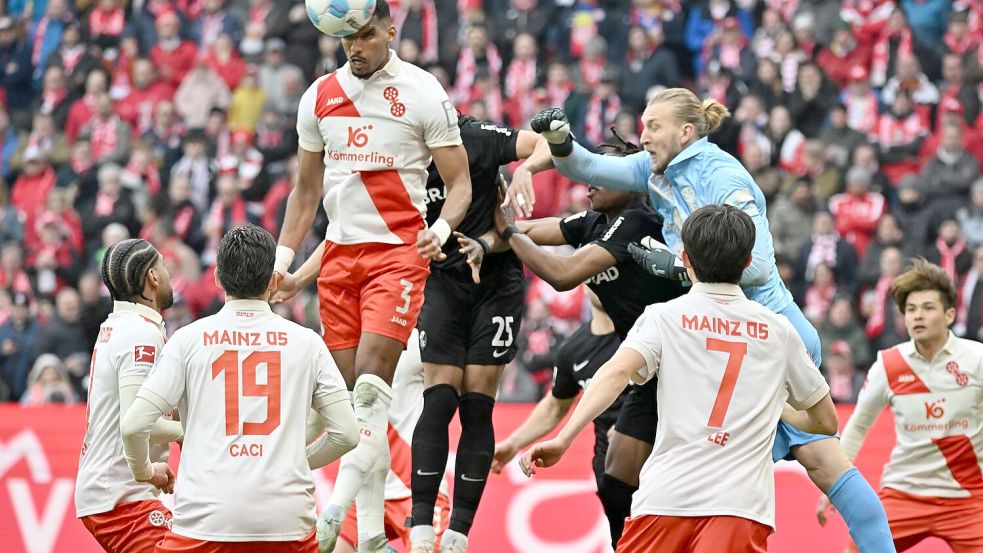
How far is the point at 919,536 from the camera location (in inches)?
338

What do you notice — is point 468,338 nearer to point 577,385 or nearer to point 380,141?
point 577,385

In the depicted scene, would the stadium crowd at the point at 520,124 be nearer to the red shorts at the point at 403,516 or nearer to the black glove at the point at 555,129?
the red shorts at the point at 403,516

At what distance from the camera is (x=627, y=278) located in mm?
8055

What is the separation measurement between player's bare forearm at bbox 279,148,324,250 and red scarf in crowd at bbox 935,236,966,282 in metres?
8.71

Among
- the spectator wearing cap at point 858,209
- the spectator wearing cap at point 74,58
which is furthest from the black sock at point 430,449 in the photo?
the spectator wearing cap at point 74,58

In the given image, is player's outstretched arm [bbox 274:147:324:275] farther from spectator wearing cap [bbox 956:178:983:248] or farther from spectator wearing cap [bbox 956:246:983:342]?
spectator wearing cap [bbox 956:178:983:248]

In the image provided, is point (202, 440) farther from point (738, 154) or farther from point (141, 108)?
point (141, 108)

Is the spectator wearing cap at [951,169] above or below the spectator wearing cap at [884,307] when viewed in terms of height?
above

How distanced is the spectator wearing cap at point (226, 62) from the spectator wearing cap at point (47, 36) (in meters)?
2.24

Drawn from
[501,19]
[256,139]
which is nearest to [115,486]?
[256,139]

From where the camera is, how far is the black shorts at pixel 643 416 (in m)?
7.71

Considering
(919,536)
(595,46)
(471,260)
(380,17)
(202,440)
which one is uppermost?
(595,46)

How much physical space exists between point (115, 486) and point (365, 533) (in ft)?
5.06

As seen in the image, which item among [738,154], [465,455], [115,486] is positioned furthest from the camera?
[738,154]
